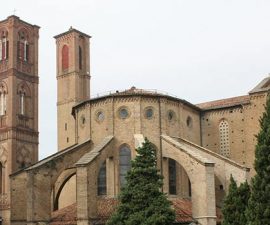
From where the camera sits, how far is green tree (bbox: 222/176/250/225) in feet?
83.6

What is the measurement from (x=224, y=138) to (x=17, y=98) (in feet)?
59.9

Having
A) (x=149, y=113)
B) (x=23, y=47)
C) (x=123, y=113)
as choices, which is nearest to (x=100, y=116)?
(x=123, y=113)

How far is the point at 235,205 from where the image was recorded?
25.8 m

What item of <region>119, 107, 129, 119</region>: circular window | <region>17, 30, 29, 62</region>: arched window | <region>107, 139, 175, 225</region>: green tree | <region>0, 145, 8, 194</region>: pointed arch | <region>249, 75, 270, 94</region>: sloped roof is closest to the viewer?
<region>107, 139, 175, 225</region>: green tree

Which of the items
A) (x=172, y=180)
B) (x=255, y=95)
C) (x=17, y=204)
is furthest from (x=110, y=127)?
(x=255, y=95)

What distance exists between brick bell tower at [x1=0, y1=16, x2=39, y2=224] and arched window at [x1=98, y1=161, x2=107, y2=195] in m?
12.7

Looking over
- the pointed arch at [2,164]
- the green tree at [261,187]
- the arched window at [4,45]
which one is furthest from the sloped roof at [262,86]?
the arched window at [4,45]

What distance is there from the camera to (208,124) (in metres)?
39.1

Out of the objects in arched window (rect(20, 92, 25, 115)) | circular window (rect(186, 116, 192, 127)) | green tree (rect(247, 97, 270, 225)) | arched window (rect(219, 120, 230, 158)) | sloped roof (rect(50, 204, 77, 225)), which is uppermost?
arched window (rect(20, 92, 25, 115))

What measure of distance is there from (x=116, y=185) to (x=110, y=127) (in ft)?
11.5

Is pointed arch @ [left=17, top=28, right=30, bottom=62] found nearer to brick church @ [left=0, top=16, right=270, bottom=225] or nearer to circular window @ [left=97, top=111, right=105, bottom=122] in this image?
brick church @ [left=0, top=16, right=270, bottom=225]

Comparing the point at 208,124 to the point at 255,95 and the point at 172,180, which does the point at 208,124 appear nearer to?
the point at 255,95

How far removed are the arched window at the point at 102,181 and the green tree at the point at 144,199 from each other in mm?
6157

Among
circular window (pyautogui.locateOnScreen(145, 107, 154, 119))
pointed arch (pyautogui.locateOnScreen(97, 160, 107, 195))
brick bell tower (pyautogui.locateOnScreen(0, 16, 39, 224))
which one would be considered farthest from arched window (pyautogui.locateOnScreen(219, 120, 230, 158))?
brick bell tower (pyautogui.locateOnScreen(0, 16, 39, 224))
